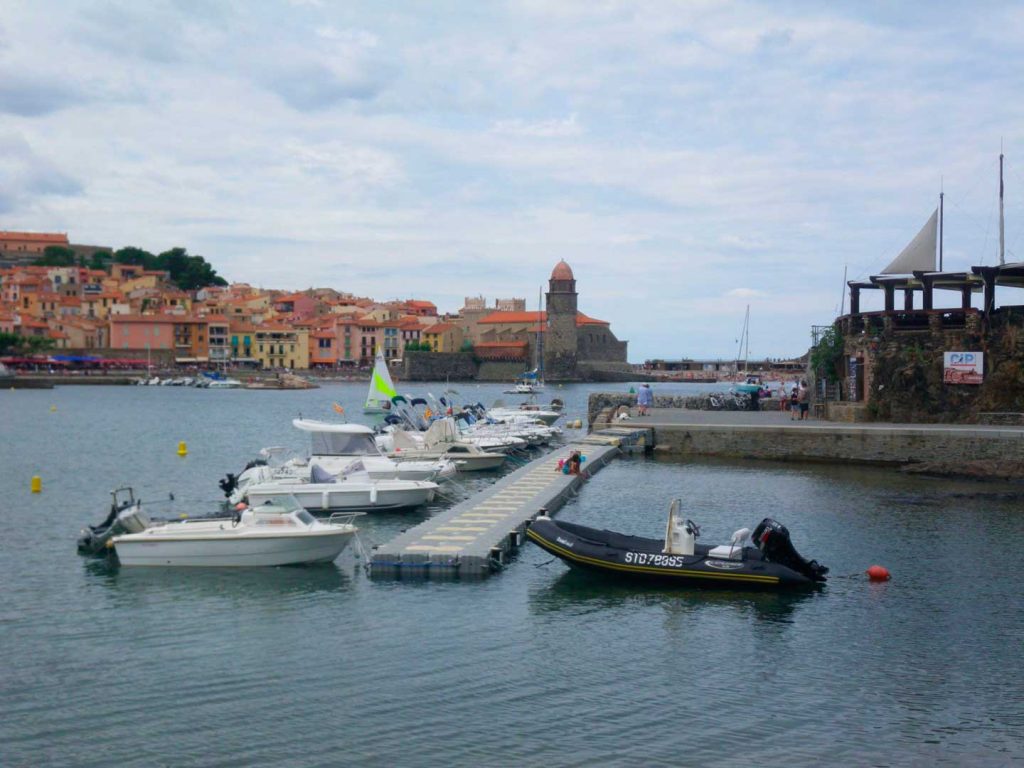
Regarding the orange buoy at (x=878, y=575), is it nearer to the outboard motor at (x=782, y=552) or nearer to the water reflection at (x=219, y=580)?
the outboard motor at (x=782, y=552)

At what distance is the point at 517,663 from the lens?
1391 cm

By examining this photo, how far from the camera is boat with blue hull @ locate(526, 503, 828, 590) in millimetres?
17375

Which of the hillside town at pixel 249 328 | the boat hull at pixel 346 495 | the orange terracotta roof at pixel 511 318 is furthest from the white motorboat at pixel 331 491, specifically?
the orange terracotta roof at pixel 511 318

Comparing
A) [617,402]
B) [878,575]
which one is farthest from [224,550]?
[617,402]

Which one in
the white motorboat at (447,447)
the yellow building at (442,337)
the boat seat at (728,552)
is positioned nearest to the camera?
the boat seat at (728,552)

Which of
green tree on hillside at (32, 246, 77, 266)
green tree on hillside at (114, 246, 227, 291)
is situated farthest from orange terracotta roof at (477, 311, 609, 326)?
green tree on hillside at (32, 246, 77, 266)

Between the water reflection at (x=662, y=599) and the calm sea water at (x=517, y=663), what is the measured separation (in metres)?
0.06

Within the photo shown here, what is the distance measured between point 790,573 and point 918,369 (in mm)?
21931

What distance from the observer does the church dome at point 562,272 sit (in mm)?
145875

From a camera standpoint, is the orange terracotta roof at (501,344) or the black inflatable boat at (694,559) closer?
the black inflatable boat at (694,559)

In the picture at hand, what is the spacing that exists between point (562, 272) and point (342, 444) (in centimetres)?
11908

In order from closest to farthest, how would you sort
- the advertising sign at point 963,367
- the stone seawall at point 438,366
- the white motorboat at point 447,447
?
the white motorboat at point 447,447
the advertising sign at point 963,367
the stone seawall at point 438,366

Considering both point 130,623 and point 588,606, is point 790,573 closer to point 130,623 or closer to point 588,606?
point 588,606

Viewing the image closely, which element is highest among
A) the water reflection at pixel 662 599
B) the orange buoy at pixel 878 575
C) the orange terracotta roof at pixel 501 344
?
the orange terracotta roof at pixel 501 344
